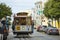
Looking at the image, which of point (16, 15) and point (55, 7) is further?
point (55, 7)

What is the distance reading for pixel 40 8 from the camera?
12181 cm

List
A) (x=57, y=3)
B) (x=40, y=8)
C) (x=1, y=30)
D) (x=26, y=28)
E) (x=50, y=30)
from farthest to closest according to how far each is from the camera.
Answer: (x=40, y=8) < (x=57, y=3) < (x=50, y=30) < (x=26, y=28) < (x=1, y=30)

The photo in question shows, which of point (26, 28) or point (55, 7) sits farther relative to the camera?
point (55, 7)

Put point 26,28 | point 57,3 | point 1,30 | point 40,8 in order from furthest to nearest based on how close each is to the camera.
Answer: point 40,8 < point 57,3 < point 26,28 < point 1,30

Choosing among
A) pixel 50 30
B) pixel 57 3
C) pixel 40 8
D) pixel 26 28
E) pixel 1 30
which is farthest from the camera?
pixel 40 8

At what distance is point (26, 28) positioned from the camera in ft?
123

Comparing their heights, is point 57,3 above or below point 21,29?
above

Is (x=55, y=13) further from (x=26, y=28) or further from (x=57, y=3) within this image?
(x=26, y=28)

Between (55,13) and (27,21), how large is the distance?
66.5ft

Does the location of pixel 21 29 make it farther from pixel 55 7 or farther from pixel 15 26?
pixel 55 7

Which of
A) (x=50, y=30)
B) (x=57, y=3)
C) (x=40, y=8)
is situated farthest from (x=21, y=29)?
(x=40, y=8)

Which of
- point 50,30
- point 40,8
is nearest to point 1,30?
point 50,30

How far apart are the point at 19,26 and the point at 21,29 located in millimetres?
557

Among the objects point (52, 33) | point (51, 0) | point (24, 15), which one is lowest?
point (52, 33)
